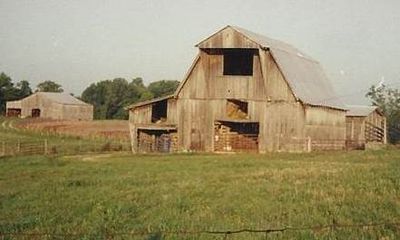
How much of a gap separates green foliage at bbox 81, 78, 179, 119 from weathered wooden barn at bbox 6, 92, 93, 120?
16.6m

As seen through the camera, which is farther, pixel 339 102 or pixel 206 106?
pixel 339 102

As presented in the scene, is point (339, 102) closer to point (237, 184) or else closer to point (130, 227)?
point (237, 184)

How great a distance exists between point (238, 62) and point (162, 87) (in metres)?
108

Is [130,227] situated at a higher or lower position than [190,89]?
lower

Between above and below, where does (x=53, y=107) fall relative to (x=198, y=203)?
above

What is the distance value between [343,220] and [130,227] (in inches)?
189

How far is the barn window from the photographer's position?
1832 inches

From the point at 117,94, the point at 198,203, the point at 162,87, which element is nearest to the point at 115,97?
the point at 117,94

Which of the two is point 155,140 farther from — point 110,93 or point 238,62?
point 110,93

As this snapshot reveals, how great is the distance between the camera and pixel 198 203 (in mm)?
17047

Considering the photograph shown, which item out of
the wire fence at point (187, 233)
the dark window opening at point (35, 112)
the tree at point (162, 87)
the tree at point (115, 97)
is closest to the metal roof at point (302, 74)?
the wire fence at point (187, 233)

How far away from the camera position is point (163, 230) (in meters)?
12.9

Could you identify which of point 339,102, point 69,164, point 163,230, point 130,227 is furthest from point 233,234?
point 339,102

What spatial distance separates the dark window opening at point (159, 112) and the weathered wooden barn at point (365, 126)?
1851cm
